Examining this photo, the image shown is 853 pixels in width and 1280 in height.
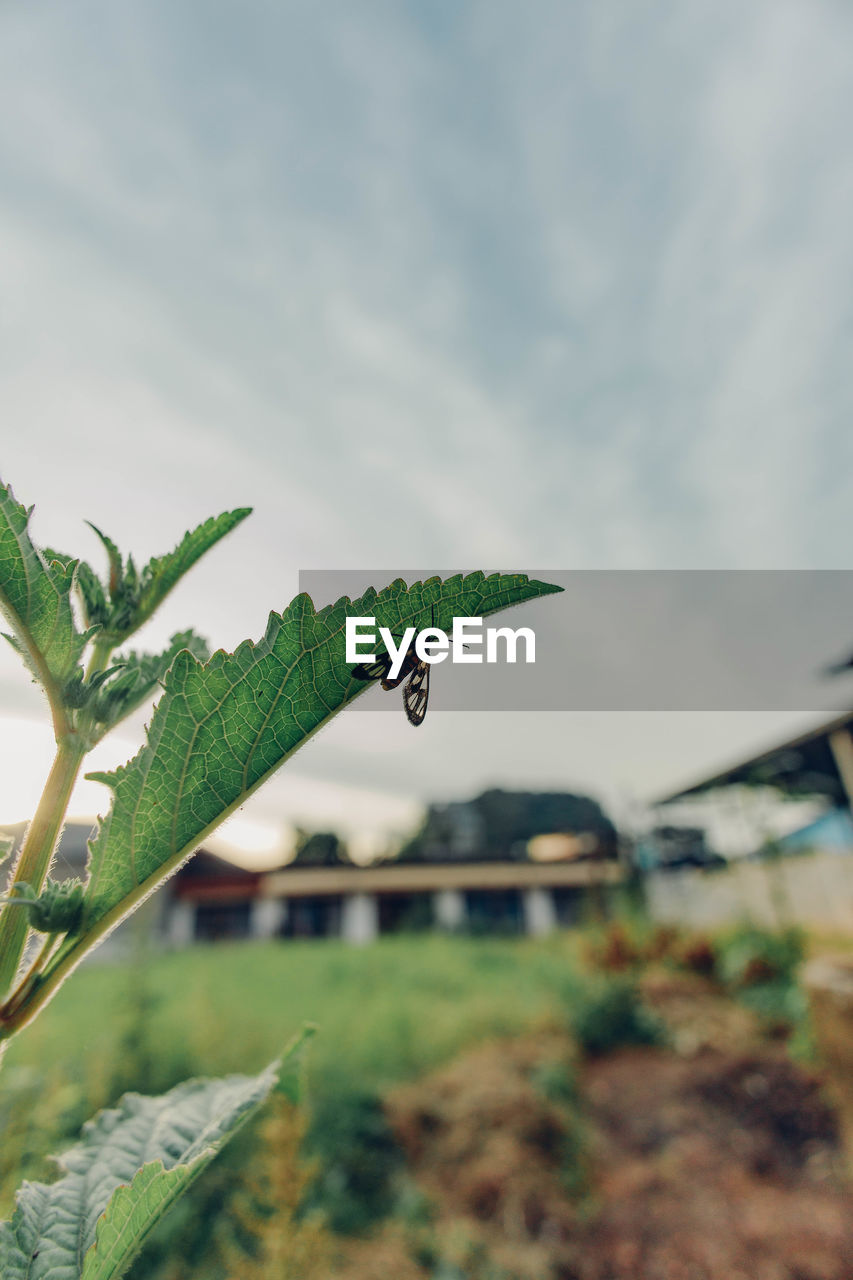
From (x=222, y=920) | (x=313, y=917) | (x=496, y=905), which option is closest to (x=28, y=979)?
(x=313, y=917)

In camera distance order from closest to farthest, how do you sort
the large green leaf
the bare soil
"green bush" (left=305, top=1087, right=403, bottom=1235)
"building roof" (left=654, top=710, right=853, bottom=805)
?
the large green leaf → the bare soil → "green bush" (left=305, top=1087, right=403, bottom=1235) → "building roof" (left=654, top=710, right=853, bottom=805)

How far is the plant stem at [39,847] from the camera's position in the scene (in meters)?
0.60

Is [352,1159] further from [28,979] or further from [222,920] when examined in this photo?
[222,920]

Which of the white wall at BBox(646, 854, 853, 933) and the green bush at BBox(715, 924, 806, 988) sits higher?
the white wall at BBox(646, 854, 853, 933)

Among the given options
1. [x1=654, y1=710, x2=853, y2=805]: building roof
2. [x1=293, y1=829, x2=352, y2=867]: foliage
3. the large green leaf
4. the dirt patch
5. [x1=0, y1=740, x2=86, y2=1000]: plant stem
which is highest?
[x1=293, y1=829, x2=352, y2=867]: foliage

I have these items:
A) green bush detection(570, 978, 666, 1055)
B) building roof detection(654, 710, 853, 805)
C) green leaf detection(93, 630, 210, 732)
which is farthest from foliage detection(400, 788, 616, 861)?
green leaf detection(93, 630, 210, 732)

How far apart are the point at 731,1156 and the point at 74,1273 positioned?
531cm

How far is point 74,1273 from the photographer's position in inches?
25.0

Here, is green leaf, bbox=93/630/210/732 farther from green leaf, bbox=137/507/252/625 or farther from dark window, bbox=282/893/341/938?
dark window, bbox=282/893/341/938

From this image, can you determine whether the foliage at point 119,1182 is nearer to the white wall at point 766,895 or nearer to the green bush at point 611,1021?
the green bush at point 611,1021

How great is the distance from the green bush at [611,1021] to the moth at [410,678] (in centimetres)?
719

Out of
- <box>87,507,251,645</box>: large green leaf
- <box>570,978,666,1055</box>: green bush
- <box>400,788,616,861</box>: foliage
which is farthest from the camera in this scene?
<box>400,788,616,861</box>: foliage

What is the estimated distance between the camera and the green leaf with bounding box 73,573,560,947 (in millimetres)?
634

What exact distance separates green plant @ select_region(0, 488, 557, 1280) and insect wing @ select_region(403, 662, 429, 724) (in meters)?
0.16
